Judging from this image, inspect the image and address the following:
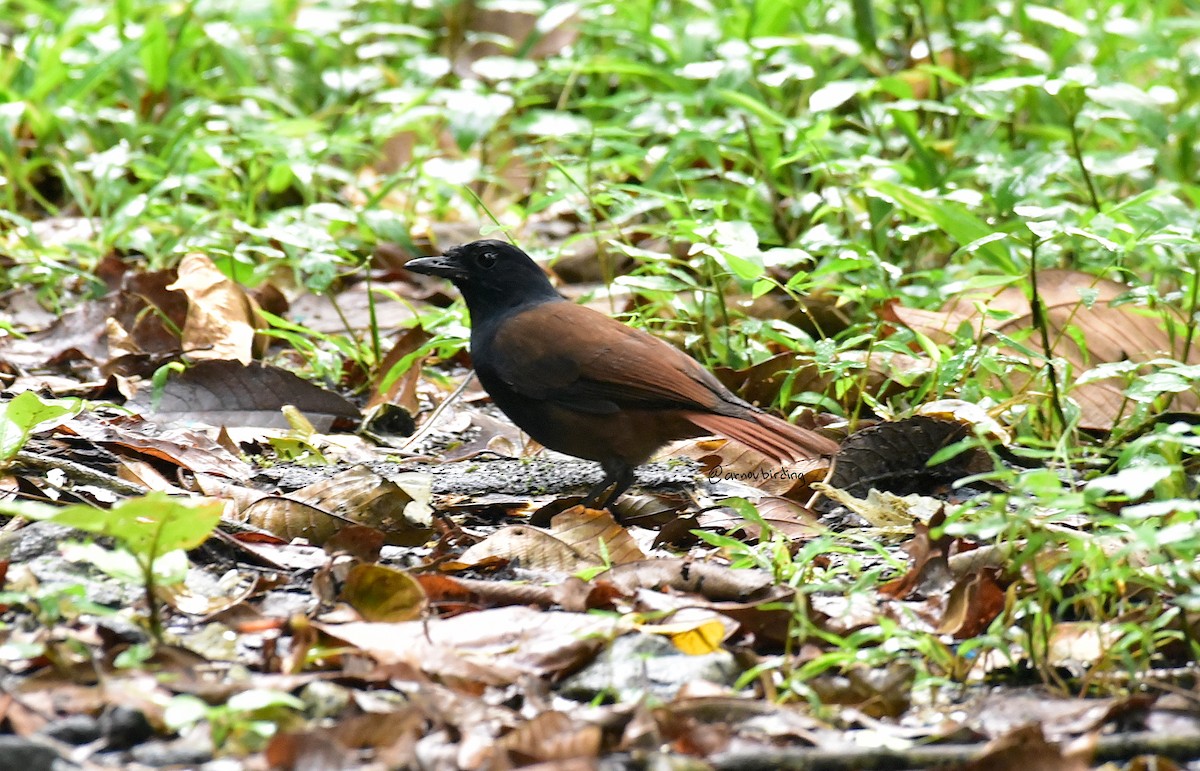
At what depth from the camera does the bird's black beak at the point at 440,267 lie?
4.83m

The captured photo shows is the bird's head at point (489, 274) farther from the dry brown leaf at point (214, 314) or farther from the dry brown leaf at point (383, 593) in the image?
the dry brown leaf at point (383, 593)

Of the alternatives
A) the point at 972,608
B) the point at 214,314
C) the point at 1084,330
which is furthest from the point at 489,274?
the point at 972,608

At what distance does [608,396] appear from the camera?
14.3ft

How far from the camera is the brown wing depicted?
4281 millimetres

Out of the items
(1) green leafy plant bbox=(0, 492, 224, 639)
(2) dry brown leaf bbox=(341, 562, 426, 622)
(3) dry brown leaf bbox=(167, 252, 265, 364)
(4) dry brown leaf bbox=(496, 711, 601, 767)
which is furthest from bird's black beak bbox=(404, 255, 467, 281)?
(4) dry brown leaf bbox=(496, 711, 601, 767)

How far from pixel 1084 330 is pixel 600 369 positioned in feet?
5.30

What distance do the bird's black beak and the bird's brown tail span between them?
A: 1119mm

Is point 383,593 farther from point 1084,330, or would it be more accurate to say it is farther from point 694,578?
point 1084,330

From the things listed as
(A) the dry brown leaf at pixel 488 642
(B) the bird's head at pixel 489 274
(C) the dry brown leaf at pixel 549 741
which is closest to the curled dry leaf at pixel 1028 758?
(C) the dry brown leaf at pixel 549 741

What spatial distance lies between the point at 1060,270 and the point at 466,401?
82.0 inches

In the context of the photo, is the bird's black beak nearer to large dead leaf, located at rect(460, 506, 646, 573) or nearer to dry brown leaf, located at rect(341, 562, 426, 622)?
large dead leaf, located at rect(460, 506, 646, 573)

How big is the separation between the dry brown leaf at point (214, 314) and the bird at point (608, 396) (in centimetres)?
94

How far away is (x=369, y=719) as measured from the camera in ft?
7.91

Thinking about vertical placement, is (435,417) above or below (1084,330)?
below
